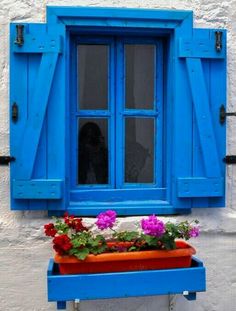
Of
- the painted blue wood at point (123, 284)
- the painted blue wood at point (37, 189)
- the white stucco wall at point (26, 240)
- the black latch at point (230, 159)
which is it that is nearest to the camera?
the painted blue wood at point (123, 284)

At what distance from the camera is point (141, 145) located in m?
3.44

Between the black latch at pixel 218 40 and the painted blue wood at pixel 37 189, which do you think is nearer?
the painted blue wood at pixel 37 189

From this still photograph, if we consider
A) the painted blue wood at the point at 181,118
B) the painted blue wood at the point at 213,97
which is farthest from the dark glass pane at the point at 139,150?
the painted blue wood at the point at 213,97

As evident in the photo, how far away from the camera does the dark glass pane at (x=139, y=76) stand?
134 inches

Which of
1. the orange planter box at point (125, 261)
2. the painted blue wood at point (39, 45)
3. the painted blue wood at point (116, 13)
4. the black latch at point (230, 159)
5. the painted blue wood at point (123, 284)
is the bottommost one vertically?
the painted blue wood at point (123, 284)

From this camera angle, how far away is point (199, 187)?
3.23 metres

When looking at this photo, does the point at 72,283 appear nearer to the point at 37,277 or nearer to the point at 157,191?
the point at 37,277

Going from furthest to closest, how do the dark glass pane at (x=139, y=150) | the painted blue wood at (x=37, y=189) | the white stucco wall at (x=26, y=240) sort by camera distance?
the dark glass pane at (x=139, y=150) < the white stucco wall at (x=26, y=240) < the painted blue wood at (x=37, y=189)

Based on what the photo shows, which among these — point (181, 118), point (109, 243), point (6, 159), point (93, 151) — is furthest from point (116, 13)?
point (109, 243)

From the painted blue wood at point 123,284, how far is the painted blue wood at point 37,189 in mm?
480

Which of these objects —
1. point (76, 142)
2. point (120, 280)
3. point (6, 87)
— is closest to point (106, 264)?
point (120, 280)

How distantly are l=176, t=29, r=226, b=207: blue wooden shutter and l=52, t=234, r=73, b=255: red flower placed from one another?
83 cm

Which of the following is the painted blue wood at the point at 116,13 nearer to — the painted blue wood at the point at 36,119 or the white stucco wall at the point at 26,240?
the white stucco wall at the point at 26,240

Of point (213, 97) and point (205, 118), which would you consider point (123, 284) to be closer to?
point (205, 118)
